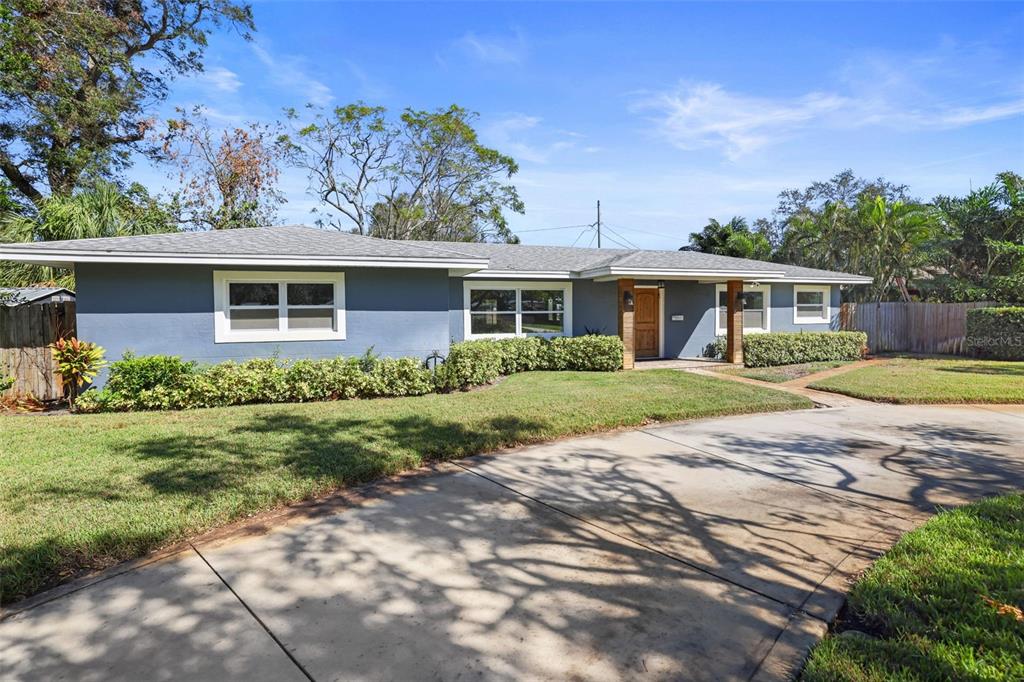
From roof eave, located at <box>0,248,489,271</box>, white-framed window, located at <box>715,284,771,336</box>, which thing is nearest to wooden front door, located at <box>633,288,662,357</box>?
white-framed window, located at <box>715,284,771,336</box>

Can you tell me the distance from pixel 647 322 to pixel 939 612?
13757 millimetres

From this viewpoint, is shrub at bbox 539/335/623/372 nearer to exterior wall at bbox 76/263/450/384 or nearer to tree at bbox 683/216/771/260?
exterior wall at bbox 76/263/450/384

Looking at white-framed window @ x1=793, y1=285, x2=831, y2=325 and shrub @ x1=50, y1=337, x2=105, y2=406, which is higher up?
white-framed window @ x1=793, y1=285, x2=831, y2=325

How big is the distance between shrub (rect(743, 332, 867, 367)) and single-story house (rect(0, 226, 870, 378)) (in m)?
0.56

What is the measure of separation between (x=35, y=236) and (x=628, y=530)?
15369 millimetres

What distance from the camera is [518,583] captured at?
332cm

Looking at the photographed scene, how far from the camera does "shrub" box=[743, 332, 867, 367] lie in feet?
50.3

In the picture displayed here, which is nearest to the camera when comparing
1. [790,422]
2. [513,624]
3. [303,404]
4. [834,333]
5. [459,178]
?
[513,624]

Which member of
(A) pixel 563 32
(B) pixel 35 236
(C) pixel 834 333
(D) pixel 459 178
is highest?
(D) pixel 459 178

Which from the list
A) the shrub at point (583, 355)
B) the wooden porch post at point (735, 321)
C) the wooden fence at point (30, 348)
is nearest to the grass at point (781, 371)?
the wooden porch post at point (735, 321)

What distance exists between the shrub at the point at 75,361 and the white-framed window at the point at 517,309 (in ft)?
24.6

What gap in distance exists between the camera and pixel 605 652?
2.66 metres

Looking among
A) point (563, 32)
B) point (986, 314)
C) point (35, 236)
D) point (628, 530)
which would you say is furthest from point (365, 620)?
point (986, 314)

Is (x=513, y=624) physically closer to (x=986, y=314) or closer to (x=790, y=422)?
(x=790, y=422)
